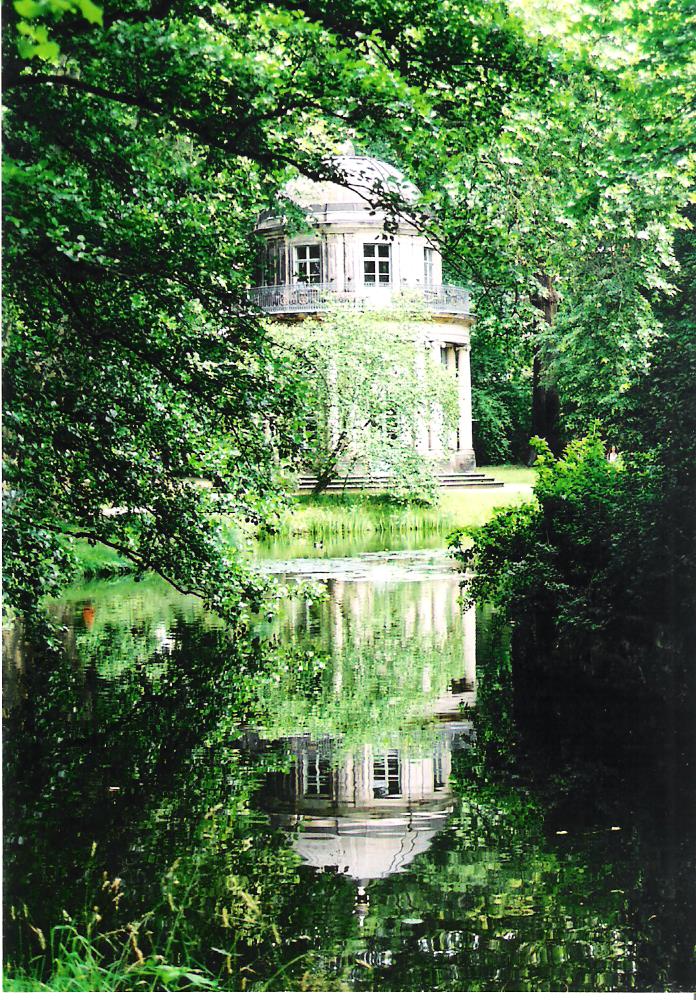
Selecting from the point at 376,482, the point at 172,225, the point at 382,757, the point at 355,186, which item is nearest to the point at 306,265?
the point at 355,186

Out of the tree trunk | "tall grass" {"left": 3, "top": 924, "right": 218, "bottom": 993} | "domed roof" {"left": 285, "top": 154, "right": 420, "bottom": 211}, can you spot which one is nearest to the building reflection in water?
"tall grass" {"left": 3, "top": 924, "right": 218, "bottom": 993}

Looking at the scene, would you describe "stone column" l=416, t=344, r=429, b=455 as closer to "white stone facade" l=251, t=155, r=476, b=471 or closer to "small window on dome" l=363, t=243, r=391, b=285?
"white stone facade" l=251, t=155, r=476, b=471

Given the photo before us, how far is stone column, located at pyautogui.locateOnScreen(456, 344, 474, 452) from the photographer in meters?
3.98

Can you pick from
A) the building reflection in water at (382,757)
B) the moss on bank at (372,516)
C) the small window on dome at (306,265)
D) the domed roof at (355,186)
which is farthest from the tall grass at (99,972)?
the domed roof at (355,186)

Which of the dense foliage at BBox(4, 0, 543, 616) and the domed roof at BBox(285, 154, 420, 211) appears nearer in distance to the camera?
the dense foliage at BBox(4, 0, 543, 616)

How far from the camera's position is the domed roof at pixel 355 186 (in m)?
3.75

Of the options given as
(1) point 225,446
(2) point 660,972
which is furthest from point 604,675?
(1) point 225,446

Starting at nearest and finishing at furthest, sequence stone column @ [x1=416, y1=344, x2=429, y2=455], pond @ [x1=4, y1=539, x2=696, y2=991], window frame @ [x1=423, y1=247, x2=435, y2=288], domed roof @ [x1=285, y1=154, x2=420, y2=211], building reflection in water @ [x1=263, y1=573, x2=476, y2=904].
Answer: pond @ [x1=4, y1=539, x2=696, y2=991] → building reflection in water @ [x1=263, y1=573, x2=476, y2=904] → domed roof @ [x1=285, y1=154, x2=420, y2=211] → window frame @ [x1=423, y1=247, x2=435, y2=288] → stone column @ [x1=416, y1=344, x2=429, y2=455]

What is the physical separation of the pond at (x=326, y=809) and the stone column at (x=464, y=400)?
583mm

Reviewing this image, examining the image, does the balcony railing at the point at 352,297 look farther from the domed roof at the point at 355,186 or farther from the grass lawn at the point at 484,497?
the grass lawn at the point at 484,497

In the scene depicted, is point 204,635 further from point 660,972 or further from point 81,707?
point 660,972

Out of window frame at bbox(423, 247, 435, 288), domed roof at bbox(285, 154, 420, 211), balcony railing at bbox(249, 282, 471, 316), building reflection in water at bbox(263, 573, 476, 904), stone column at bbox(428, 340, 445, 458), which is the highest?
domed roof at bbox(285, 154, 420, 211)

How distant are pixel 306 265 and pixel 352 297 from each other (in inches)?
8.9

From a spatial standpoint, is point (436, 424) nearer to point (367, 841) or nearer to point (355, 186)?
point (355, 186)
